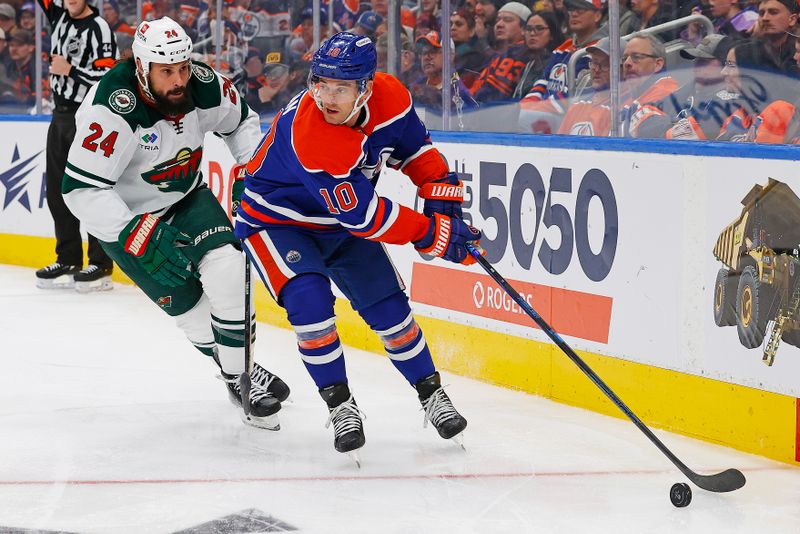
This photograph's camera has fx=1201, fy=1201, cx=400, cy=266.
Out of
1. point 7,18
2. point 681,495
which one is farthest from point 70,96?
point 681,495

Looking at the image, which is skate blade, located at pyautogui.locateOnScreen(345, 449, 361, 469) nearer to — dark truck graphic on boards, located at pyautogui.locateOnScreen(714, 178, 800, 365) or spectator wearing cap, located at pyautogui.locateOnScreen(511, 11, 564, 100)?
dark truck graphic on boards, located at pyautogui.locateOnScreen(714, 178, 800, 365)

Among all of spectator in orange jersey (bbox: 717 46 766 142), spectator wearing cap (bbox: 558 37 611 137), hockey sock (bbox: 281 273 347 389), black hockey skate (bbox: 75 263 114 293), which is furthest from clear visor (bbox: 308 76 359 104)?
black hockey skate (bbox: 75 263 114 293)

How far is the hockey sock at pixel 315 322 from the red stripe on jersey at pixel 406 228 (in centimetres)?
24

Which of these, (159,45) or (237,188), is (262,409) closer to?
(237,188)

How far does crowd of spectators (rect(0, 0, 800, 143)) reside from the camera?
3537 millimetres

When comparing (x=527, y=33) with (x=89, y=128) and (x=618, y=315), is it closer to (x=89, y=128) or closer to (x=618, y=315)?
(x=618, y=315)

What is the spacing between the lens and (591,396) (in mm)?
3951

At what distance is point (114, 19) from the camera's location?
6.96 meters

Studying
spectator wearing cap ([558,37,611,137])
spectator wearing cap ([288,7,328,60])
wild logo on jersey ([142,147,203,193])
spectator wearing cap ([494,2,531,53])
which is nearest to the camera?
wild logo on jersey ([142,147,203,193])

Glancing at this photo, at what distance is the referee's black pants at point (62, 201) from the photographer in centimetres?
646

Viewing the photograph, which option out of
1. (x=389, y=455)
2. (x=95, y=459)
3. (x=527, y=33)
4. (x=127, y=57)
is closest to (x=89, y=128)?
(x=127, y=57)

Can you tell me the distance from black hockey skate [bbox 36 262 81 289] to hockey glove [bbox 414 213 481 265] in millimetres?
3879

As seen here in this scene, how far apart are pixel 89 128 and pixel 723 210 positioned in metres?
1.88

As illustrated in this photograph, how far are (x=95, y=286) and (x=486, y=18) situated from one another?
9.63 feet
